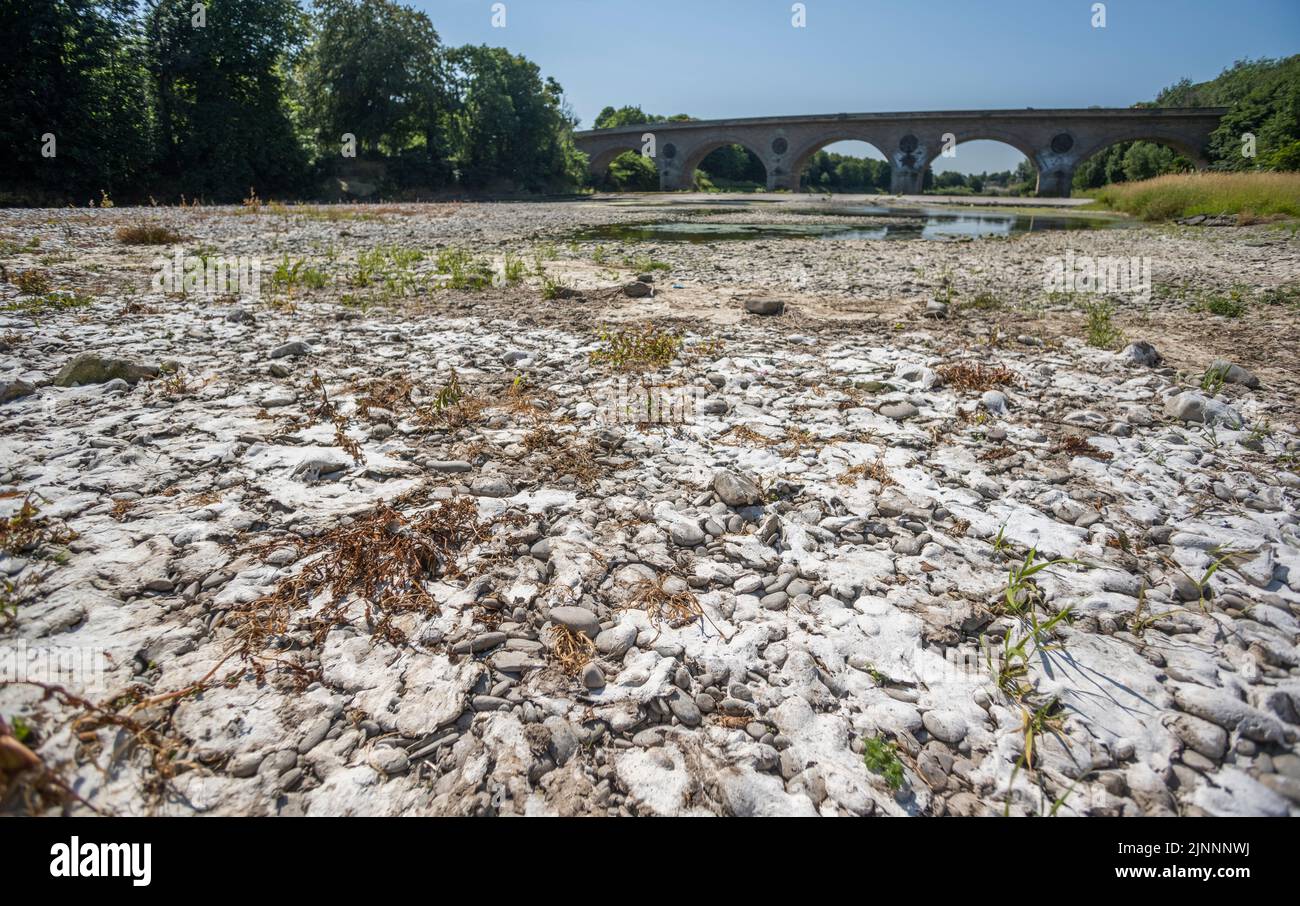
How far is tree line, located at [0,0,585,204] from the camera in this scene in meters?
25.1

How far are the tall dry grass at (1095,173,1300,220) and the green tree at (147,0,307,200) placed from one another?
4736 cm

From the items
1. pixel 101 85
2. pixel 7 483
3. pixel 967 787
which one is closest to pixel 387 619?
pixel 967 787

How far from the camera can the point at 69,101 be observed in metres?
25.8

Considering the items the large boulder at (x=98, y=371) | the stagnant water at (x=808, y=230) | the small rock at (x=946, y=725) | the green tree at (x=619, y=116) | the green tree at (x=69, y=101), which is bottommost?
the small rock at (x=946, y=725)

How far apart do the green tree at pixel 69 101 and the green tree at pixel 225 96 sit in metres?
2.48

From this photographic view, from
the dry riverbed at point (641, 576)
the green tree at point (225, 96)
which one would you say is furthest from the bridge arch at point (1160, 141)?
the green tree at point (225, 96)

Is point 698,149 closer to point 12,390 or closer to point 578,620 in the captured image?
point 12,390

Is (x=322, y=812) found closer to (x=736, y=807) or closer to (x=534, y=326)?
(x=736, y=807)

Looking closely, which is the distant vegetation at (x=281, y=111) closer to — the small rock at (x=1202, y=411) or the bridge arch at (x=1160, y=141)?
the bridge arch at (x=1160, y=141)

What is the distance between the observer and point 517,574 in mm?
2816

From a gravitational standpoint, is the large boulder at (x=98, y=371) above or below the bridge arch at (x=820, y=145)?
below

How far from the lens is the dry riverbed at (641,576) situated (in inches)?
73.0
